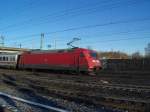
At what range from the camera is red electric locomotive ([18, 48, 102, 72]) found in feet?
91.9

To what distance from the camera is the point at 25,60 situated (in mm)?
38438

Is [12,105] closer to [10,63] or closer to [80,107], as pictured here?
[80,107]

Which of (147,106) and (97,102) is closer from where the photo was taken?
(147,106)

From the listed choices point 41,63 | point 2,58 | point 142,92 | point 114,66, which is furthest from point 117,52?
point 142,92

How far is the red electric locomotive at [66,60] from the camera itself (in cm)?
2800

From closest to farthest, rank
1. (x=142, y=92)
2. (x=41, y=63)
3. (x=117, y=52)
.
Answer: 1. (x=142, y=92)
2. (x=41, y=63)
3. (x=117, y=52)

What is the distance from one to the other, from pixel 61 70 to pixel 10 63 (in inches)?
579

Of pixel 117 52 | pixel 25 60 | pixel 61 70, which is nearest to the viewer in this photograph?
pixel 61 70

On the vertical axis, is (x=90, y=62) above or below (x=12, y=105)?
above

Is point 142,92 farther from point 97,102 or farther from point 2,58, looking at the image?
point 2,58

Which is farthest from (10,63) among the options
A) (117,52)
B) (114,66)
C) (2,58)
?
(117,52)

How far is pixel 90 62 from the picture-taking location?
91.2 feet

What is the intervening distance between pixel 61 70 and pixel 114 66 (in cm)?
2086

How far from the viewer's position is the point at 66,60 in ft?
98.1
